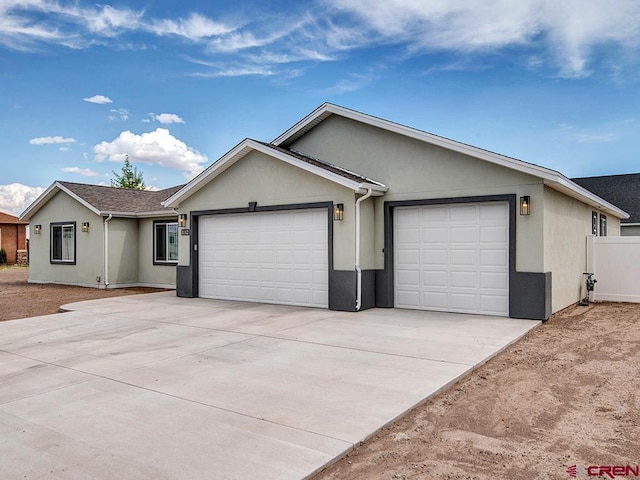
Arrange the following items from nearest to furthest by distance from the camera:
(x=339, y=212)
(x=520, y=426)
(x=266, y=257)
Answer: (x=520, y=426)
(x=339, y=212)
(x=266, y=257)

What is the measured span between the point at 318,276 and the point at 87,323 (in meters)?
4.92

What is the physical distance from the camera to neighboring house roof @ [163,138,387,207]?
402 inches

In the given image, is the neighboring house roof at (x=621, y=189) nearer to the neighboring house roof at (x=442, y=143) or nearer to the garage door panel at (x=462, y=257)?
the neighboring house roof at (x=442, y=143)

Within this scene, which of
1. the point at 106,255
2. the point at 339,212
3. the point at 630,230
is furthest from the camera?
the point at 630,230

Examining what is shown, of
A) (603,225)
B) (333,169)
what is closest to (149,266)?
(333,169)

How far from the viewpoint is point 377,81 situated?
15008mm

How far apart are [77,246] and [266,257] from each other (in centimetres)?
952

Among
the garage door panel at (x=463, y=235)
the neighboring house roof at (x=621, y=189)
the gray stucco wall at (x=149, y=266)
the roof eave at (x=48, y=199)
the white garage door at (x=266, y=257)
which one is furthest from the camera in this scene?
the neighboring house roof at (x=621, y=189)

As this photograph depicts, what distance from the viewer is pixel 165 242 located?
16.6 metres

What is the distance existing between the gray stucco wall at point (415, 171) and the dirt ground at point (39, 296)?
7.71 m


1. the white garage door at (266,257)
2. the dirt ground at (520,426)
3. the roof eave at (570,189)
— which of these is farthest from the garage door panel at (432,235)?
the dirt ground at (520,426)

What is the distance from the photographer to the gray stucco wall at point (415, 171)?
364 inches

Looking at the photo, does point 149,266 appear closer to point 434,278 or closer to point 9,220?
point 434,278

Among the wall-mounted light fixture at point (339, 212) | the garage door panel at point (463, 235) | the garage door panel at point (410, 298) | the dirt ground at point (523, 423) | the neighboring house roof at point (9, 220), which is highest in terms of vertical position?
the neighboring house roof at point (9, 220)
